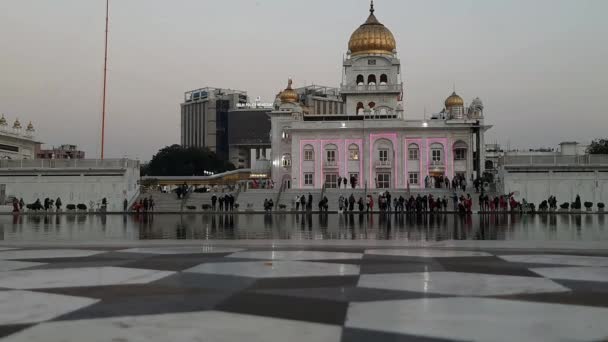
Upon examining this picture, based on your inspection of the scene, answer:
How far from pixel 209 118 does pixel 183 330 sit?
596 feet

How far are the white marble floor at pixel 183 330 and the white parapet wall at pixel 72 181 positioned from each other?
51912 millimetres

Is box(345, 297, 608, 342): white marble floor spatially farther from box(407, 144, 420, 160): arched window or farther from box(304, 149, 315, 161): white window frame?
box(304, 149, 315, 161): white window frame

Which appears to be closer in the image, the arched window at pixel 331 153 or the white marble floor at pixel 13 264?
the white marble floor at pixel 13 264

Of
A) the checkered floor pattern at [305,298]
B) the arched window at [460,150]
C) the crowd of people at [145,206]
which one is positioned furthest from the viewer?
the arched window at [460,150]

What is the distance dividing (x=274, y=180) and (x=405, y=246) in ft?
206

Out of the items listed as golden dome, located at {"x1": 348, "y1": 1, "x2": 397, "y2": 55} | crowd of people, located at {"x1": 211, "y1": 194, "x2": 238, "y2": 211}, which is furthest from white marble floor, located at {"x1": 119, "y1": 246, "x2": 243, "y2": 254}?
golden dome, located at {"x1": 348, "y1": 1, "x2": 397, "y2": 55}

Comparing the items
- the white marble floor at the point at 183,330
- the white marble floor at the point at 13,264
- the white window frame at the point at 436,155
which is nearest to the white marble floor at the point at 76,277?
the white marble floor at the point at 13,264

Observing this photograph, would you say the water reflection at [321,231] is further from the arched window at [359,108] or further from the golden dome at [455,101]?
the golden dome at [455,101]

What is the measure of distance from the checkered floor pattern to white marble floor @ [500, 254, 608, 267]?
31 millimetres

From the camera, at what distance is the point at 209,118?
601ft

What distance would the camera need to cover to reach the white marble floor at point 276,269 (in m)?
8.44

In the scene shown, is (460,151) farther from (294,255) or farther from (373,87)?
(294,255)

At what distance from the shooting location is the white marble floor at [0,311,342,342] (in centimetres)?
464

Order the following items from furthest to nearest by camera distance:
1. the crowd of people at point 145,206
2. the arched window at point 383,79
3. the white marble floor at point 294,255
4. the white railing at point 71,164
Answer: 1. the arched window at point 383,79
2. the white railing at point 71,164
3. the crowd of people at point 145,206
4. the white marble floor at point 294,255
